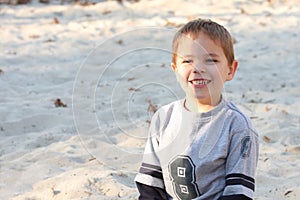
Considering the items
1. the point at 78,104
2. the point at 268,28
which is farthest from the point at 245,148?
the point at 268,28

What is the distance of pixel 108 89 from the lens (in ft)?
18.0

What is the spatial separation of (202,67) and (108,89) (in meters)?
3.37

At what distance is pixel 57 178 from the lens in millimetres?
3383

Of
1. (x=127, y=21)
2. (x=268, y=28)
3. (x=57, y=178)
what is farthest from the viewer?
(x=127, y=21)

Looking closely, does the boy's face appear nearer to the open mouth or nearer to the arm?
the open mouth

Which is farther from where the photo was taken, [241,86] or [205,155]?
[241,86]

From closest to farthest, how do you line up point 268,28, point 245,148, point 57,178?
point 245,148
point 57,178
point 268,28

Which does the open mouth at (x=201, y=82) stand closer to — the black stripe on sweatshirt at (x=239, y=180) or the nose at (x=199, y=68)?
the nose at (x=199, y=68)

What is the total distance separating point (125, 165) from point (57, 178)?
41cm

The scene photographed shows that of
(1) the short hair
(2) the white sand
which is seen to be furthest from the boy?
(2) the white sand

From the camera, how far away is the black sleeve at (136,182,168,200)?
2.30 meters

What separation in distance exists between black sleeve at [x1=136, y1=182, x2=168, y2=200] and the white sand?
2.15ft

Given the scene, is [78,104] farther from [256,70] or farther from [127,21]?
[127,21]

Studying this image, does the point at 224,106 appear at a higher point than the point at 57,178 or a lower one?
higher
